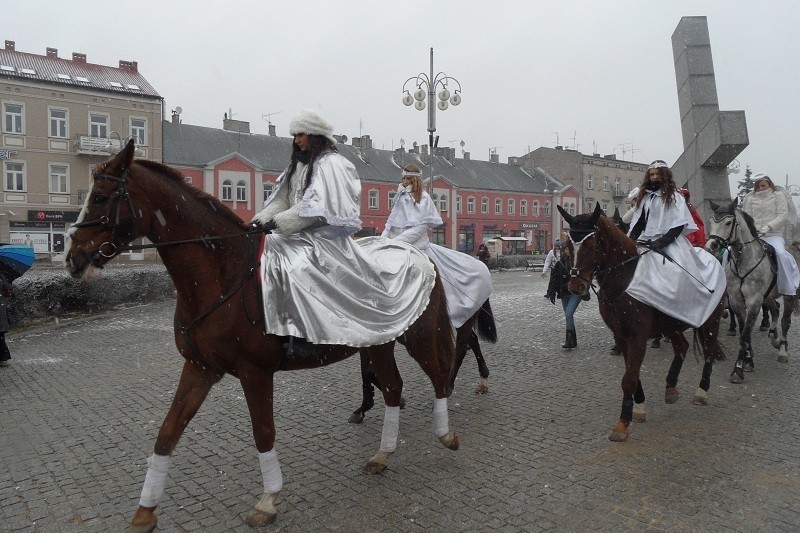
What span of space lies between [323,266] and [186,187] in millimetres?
1048

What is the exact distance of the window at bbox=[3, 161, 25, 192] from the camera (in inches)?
1352

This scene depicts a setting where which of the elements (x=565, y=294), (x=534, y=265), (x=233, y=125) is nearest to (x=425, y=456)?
(x=565, y=294)

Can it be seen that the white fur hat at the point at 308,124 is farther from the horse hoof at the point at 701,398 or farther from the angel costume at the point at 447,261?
the horse hoof at the point at 701,398

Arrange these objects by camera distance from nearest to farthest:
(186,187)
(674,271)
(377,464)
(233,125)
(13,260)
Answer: (186,187) → (377,464) → (674,271) → (13,260) → (233,125)

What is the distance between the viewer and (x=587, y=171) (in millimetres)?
65438

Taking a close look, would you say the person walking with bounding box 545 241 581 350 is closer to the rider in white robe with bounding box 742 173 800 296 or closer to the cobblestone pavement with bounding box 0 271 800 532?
the cobblestone pavement with bounding box 0 271 800 532

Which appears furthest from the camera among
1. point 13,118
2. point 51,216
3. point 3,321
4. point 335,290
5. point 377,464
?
point 51,216

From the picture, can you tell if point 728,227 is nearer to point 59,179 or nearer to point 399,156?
point 59,179

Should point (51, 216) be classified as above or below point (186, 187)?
above

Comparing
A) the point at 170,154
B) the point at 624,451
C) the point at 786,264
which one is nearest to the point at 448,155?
the point at 170,154

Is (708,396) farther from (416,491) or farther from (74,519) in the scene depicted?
(74,519)

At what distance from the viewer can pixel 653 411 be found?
19.9 feet

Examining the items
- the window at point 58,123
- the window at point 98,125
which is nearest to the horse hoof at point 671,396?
the window at point 98,125

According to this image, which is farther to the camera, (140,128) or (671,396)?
(140,128)
